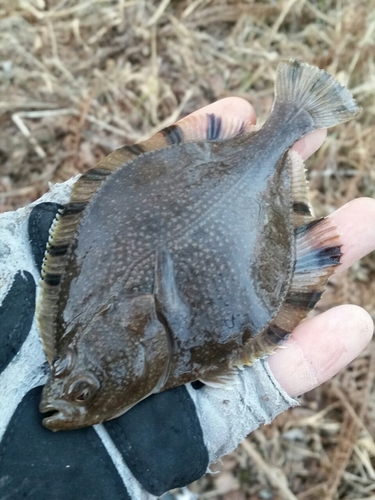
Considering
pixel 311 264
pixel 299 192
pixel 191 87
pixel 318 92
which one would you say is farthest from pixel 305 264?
pixel 191 87

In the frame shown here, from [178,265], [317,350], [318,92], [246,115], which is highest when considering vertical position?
[318,92]

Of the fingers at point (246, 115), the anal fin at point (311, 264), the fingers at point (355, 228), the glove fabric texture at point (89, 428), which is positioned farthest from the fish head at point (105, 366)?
the fingers at point (246, 115)

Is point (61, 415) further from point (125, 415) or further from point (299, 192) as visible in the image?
point (299, 192)

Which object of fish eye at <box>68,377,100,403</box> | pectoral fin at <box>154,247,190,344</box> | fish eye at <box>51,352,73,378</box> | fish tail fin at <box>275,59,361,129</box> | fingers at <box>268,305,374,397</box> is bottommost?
fingers at <box>268,305,374,397</box>

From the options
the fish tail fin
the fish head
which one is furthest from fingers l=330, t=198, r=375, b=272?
the fish head

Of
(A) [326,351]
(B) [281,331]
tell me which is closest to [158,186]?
(B) [281,331]

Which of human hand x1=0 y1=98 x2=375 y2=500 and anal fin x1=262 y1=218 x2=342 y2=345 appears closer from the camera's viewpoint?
human hand x1=0 y1=98 x2=375 y2=500

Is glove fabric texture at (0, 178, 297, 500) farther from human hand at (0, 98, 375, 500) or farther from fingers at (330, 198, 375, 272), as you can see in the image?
fingers at (330, 198, 375, 272)
